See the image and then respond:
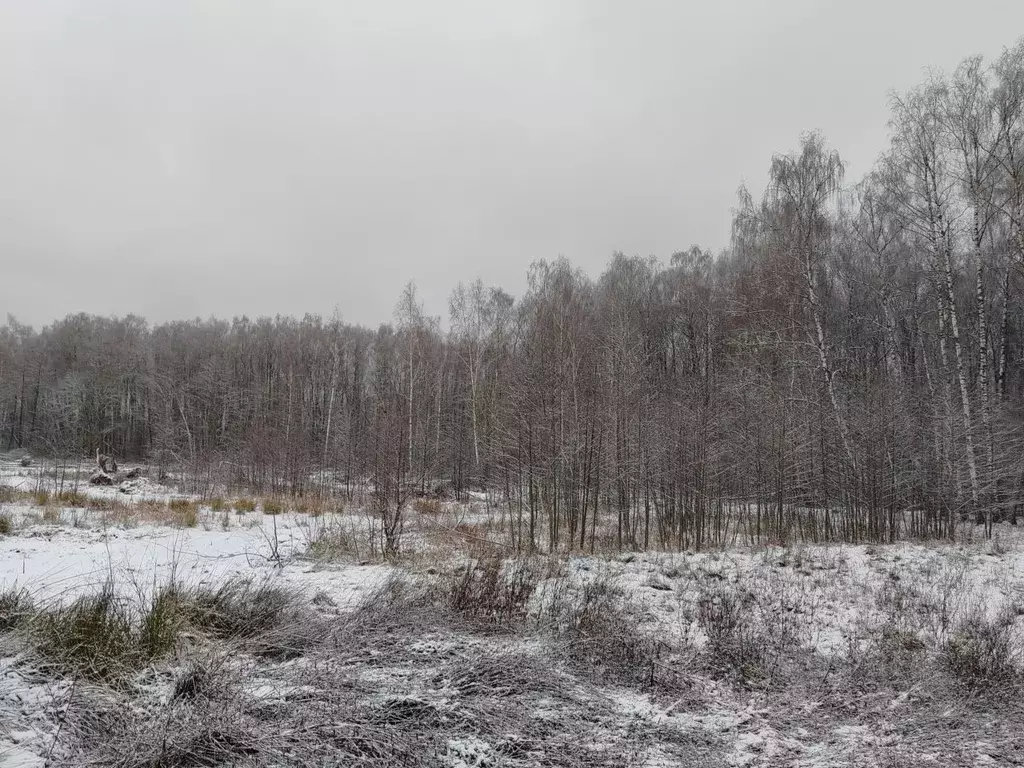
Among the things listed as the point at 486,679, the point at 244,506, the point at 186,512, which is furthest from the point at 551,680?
the point at 244,506

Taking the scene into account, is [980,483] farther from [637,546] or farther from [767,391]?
[637,546]

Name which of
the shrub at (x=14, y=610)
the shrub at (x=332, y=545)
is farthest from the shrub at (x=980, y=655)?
the shrub at (x=332, y=545)

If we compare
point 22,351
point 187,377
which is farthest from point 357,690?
point 22,351

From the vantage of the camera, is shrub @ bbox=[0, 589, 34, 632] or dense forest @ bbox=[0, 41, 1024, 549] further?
dense forest @ bbox=[0, 41, 1024, 549]

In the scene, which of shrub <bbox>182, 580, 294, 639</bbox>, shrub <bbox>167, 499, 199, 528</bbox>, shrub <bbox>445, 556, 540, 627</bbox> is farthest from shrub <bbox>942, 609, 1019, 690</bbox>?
shrub <bbox>167, 499, 199, 528</bbox>

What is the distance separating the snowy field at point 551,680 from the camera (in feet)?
9.77

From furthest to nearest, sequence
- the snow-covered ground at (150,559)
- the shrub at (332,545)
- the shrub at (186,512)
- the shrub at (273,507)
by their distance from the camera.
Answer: the shrub at (273,507) < the shrub at (186,512) < the shrub at (332,545) < the snow-covered ground at (150,559)

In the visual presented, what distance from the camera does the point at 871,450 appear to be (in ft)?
42.0

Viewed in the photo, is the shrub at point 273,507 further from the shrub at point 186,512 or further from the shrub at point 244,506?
the shrub at point 186,512

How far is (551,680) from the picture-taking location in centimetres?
390

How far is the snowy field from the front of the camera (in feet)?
9.77

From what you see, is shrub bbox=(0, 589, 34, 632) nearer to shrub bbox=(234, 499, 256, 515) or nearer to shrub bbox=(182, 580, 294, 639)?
shrub bbox=(182, 580, 294, 639)

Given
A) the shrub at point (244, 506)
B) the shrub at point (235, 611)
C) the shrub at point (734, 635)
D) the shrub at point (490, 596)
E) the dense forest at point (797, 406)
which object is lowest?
the shrub at point (244, 506)

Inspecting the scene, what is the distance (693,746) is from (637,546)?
28.7 ft
